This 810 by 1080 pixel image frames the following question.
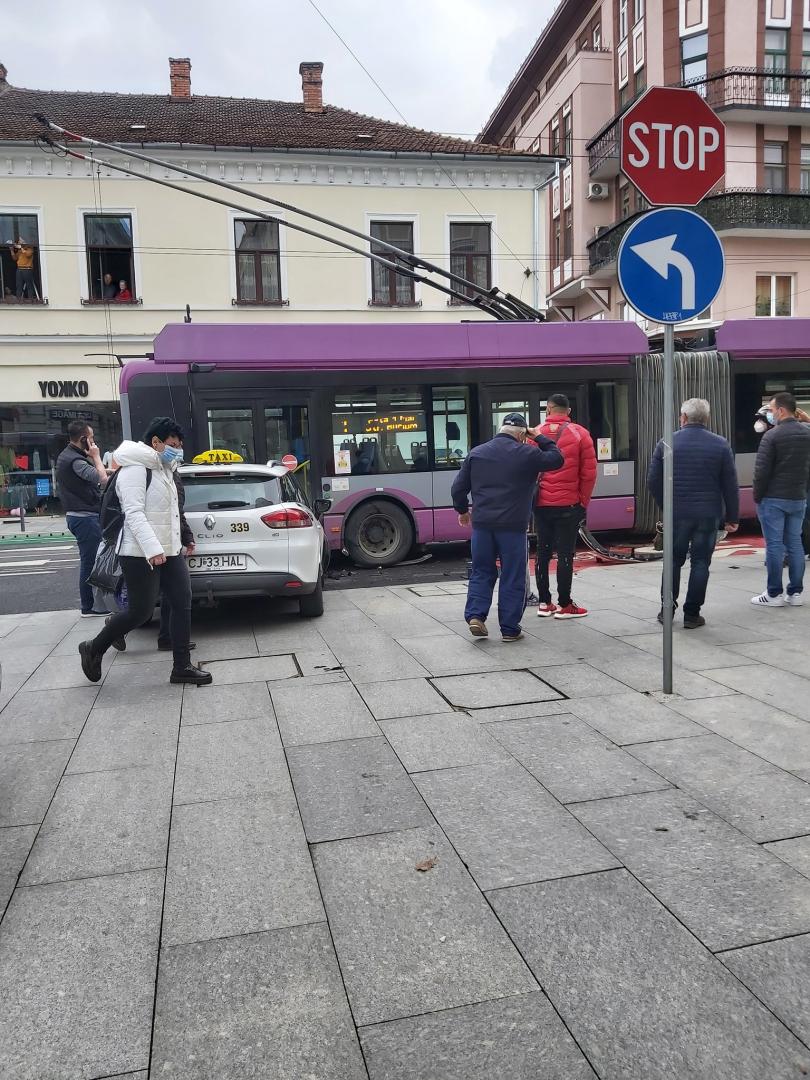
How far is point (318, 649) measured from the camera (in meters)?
6.89

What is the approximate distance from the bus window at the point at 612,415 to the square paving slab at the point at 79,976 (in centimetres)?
1043

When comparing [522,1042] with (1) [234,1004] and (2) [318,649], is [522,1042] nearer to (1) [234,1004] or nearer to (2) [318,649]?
(1) [234,1004]

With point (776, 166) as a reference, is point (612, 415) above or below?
below

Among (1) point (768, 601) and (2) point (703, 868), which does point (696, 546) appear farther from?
(2) point (703, 868)

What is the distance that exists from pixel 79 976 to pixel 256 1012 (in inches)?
23.2

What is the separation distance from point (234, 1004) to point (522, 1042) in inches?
31.8

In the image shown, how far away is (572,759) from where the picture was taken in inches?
165

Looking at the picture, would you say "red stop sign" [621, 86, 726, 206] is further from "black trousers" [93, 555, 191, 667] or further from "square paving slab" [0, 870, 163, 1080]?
"square paving slab" [0, 870, 163, 1080]

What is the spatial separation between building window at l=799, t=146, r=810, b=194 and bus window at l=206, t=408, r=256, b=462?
2762 cm

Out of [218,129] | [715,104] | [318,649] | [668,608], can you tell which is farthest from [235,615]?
[715,104]

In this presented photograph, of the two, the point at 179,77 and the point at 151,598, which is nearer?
the point at 151,598

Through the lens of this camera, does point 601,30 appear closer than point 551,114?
Yes

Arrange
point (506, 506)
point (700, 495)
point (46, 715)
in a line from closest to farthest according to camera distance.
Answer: point (46, 715)
point (506, 506)
point (700, 495)

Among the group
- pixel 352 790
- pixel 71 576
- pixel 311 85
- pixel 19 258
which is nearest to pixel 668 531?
pixel 352 790
